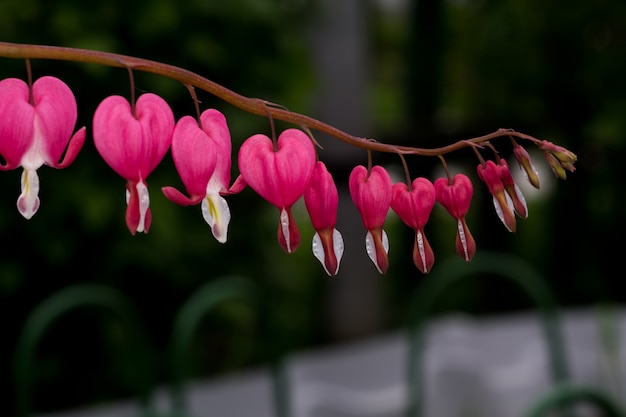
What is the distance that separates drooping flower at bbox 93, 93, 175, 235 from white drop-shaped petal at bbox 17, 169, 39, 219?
45mm

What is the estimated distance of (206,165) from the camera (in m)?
0.56

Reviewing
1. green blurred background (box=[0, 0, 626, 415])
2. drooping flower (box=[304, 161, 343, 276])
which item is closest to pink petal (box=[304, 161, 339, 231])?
drooping flower (box=[304, 161, 343, 276])

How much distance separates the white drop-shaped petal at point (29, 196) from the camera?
533mm

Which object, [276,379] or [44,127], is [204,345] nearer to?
[276,379]

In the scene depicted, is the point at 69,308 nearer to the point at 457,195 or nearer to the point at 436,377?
the point at 436,377

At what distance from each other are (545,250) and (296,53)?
194 centimetres

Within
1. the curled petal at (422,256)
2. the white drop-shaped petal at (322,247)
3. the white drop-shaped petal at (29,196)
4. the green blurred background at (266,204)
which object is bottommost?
the curled petal at (422,256)

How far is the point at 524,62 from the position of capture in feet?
13.7

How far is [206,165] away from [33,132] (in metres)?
0.10

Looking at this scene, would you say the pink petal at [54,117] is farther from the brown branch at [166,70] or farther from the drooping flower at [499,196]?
the drooping flower at [499,196]

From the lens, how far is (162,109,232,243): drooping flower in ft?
1.80

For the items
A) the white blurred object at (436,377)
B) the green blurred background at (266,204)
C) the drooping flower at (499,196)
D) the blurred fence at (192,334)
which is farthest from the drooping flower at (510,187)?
the white blurred object at (436,377)

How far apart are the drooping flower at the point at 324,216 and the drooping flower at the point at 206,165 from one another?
0.05 meters

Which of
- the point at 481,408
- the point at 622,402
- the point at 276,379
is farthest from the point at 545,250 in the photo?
the point at 276,379
